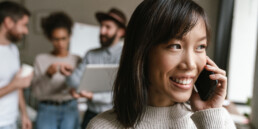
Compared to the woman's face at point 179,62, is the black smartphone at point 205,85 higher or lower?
lower

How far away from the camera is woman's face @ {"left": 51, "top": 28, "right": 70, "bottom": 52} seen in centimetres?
194

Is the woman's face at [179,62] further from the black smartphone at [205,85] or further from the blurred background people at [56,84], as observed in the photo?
the blurred background people at [56,84]

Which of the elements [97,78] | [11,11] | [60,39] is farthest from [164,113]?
[60,39]

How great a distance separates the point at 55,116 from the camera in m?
1.77

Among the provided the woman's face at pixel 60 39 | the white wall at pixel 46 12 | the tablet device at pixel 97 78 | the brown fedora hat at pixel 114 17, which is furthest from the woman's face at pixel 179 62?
the white wall at pixel 46 12

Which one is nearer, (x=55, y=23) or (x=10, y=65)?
(x=10, y=65)

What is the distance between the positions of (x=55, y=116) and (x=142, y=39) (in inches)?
54.3

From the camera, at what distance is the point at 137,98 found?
0.65 m

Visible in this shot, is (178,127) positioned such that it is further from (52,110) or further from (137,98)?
(52,110)

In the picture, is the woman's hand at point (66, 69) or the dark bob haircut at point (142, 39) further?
the woman's hand at point (66, 69)

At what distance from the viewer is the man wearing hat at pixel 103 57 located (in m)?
1.66

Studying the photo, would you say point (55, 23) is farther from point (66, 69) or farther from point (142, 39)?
point (142, 39)

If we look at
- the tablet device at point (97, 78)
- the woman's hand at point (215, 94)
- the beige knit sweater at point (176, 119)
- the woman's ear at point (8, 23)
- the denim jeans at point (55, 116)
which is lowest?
the denim jeans at point (55, 116)

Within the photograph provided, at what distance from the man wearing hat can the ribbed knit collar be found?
101cm
